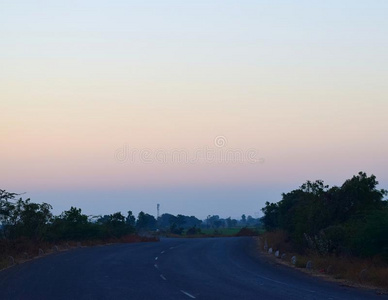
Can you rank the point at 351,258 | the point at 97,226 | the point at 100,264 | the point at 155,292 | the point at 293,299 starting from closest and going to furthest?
the point at 293,299 → the point at 155,292 → the point at 351,258 → the point at 100,264 → the point at 97,226

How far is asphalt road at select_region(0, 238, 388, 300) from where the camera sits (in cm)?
1808

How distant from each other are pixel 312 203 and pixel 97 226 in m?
27.8

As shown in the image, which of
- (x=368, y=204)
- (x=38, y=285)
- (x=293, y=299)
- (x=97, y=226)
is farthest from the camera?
(x=97, y=226)

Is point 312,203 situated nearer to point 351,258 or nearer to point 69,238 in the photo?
point 351,258

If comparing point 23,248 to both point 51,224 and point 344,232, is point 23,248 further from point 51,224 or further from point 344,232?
point 344,232

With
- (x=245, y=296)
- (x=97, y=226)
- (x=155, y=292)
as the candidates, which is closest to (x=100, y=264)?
(x=155, y=292)

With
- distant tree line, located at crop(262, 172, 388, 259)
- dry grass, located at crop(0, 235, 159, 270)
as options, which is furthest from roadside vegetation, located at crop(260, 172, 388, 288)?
dry grass, located at crop(0, 235, 159, 270)

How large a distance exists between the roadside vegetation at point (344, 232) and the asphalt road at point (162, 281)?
1.68m

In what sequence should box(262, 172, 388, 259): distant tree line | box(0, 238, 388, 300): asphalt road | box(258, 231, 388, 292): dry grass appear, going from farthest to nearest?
1. box(262, 172, 388, 259): distant tree line
2. box(258, 231, 388, 292): dry grass
3. box(0, 238, 388, 300): asphalt road

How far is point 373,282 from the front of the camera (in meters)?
21.5

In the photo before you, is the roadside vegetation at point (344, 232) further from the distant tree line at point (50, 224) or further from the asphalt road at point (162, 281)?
the distant tree line at point (50, 224)

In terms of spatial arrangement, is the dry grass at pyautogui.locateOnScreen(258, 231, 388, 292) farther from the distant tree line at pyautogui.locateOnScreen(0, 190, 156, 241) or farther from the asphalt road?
the distant tree line at pyautogui.locateOnScreen(0, 190, 156, 241)

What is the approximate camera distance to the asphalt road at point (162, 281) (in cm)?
1808

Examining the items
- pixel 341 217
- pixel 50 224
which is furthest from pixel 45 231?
pixel 341 217
